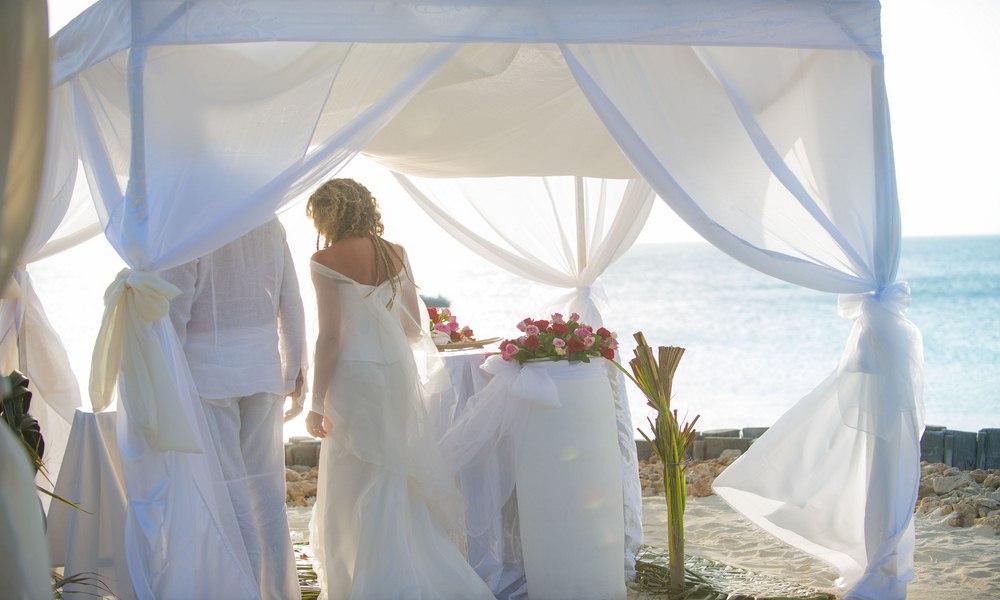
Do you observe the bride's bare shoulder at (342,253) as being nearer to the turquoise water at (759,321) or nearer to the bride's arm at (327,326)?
the bride's arm at (327,326)

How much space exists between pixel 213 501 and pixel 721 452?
418 centimetres

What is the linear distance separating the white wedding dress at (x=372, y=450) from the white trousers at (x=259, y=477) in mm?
217

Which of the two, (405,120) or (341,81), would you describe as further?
(405,120)

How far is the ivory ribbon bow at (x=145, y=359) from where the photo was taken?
144 inches

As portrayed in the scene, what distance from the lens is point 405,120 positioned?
→ 541 cm

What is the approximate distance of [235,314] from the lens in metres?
4.02

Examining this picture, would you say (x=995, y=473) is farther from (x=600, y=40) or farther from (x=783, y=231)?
(x=600, y=40)

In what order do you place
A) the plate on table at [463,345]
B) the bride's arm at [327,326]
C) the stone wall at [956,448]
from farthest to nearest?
the stone wall at [956,448], the plate on table at [463,345], the bride's arm at [327,326]

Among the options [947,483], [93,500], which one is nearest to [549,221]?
[947,483]

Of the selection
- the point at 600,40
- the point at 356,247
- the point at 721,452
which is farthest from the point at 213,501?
the point at 721,452

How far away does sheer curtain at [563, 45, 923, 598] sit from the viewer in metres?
4.09

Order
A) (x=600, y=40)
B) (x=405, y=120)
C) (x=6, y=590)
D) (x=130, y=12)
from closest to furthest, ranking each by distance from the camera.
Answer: (x=6, y=590)
(x=130, y=12)
(x=600, y=40)
(x=405, y=120)

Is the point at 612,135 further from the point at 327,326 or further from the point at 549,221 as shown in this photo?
the point at 549,221

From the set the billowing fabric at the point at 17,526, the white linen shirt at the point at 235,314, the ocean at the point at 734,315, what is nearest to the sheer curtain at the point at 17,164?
the billowing fabric at the point at 17,526
